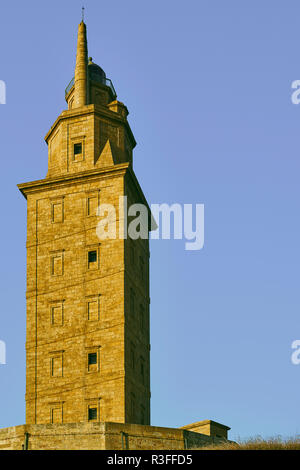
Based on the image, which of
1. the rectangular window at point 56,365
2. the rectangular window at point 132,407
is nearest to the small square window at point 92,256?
the rectangular window at point 56,365

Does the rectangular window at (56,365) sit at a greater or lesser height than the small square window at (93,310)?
lesser

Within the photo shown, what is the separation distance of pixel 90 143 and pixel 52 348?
15557 millimetres

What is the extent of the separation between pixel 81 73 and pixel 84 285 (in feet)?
58.6

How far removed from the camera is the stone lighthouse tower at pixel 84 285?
60.6 meters

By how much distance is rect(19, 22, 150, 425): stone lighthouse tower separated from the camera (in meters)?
60.6

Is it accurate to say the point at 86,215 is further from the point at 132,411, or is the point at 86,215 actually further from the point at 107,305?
the point at 132,411

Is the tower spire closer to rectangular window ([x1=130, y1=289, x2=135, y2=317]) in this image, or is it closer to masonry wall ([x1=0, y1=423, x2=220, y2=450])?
rectangular window ([x1=130, y1=289, x2=135, y2=317])

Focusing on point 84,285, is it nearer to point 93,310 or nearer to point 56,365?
point 93,310

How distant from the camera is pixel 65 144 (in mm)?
68812

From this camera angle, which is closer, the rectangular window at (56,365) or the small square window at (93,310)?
the rectangular window at (56,365)

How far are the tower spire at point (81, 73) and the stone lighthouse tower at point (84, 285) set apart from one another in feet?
0.35

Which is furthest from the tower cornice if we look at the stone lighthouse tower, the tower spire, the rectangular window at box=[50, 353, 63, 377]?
the rectangular window at box=[50, 353, 63, 377]

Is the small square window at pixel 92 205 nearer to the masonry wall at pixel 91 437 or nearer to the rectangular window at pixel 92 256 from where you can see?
the rectangular window at pixel 92 256
